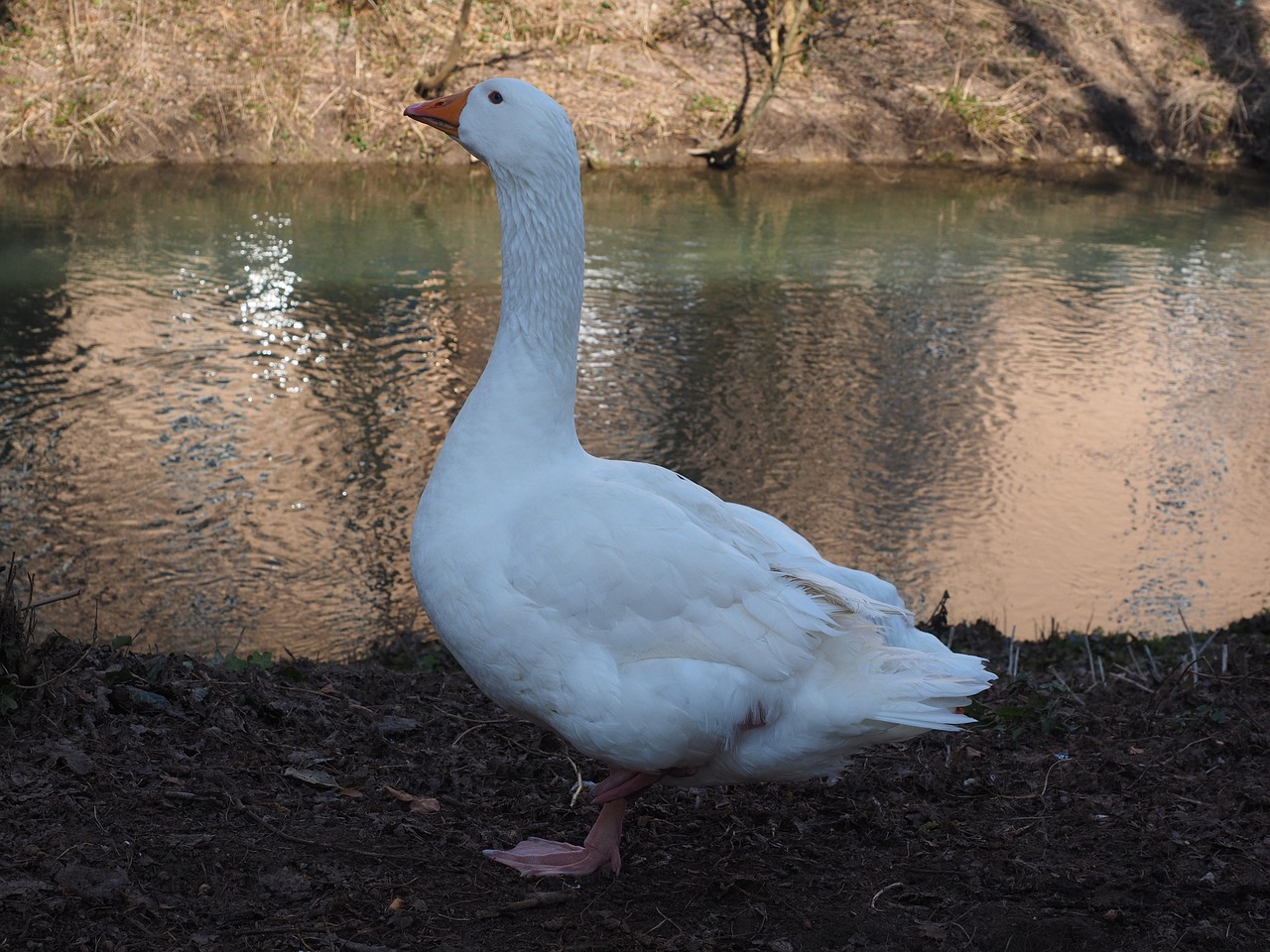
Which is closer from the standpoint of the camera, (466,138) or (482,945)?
(482,945)

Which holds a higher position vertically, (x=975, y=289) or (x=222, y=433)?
(x=975, y=289)

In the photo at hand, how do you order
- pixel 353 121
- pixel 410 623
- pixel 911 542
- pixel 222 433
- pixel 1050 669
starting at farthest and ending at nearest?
pixel 353 121
pixel 222 433
pixel 911 542
pixel 410 623
pixel 1050 669

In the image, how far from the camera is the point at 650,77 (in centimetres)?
1777

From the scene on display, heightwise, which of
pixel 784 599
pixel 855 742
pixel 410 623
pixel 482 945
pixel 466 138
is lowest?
pixel 410 623

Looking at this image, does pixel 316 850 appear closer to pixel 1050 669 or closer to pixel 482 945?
pixel 482 945

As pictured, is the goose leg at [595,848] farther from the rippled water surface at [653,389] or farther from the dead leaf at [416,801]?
the rippled water surface at [653,389]

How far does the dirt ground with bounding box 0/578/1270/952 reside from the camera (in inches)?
119

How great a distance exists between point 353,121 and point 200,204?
125 inches

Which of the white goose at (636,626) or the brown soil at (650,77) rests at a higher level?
the brown soil at (650,77)

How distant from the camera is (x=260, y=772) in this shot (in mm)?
3629

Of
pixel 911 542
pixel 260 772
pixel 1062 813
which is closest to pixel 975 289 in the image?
pixel 911 542

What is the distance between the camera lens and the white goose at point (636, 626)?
3.05 m

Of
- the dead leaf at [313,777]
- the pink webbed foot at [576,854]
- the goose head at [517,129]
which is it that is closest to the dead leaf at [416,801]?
the dead leaf at [313,777]

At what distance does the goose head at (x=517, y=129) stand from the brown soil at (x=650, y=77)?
1327 cm
